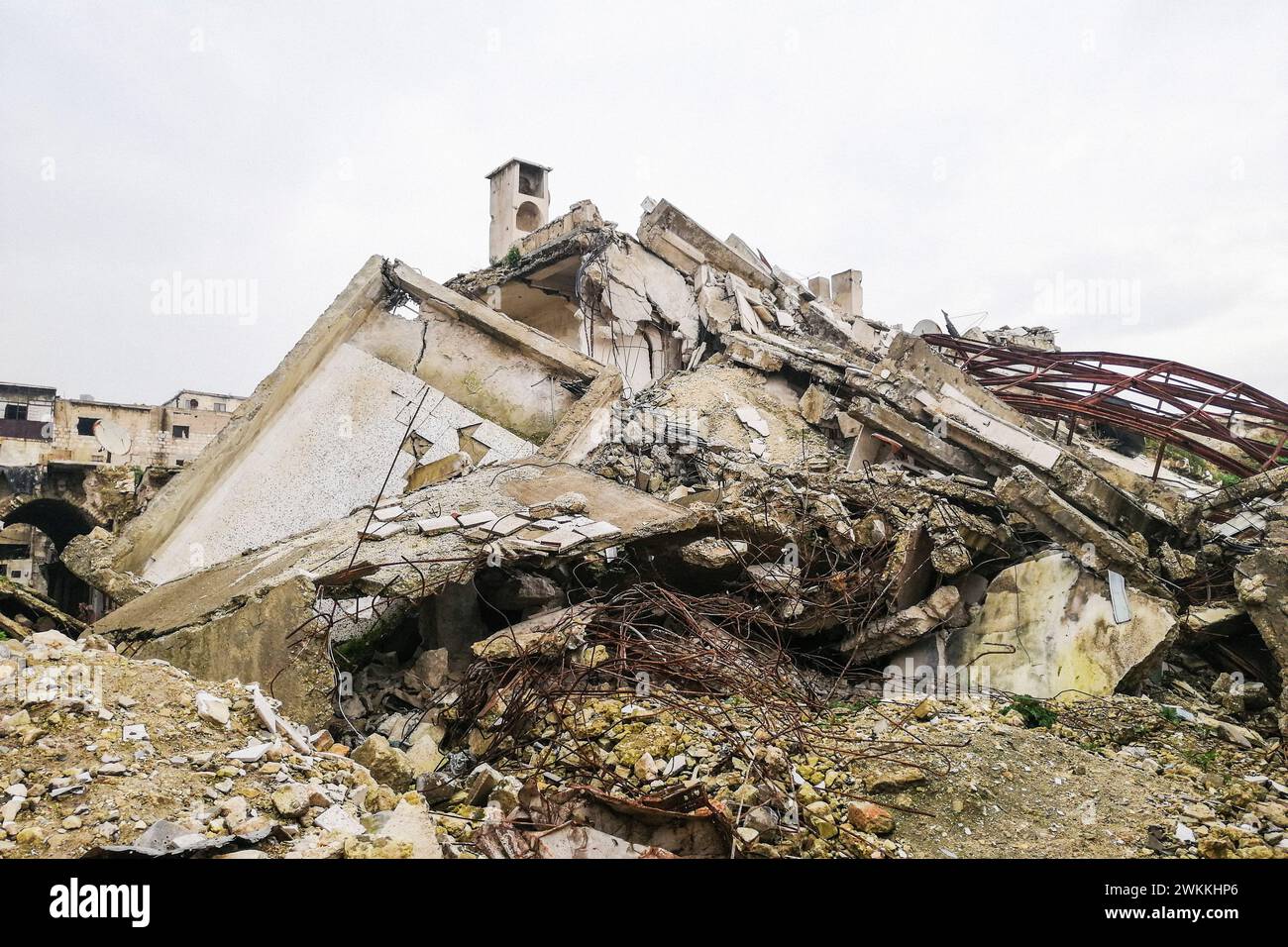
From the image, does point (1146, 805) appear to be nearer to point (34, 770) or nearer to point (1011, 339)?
point (34, 770)

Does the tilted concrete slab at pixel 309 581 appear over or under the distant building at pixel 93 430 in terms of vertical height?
under

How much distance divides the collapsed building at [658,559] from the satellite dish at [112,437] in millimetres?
19098

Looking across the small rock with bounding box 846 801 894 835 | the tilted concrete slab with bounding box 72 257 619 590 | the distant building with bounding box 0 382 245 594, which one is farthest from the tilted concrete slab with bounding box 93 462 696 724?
the distant building with bounding box 0 382 245 594

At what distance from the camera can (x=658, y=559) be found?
470 centimetres

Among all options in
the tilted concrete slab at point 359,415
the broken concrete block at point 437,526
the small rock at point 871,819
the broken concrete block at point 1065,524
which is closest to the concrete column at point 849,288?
the tilted concrete slab at point 359,415

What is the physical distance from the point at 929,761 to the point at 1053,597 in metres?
1.83

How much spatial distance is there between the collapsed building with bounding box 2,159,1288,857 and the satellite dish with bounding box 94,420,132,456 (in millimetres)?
19098

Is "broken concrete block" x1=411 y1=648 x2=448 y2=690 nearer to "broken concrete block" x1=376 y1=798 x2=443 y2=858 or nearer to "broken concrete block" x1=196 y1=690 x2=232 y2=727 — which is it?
"broken concrete block" x1=196 y1=690 x2=232 y2=727

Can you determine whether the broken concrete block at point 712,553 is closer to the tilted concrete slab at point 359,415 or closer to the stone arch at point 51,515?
the tilted concrete slab at point 359,415

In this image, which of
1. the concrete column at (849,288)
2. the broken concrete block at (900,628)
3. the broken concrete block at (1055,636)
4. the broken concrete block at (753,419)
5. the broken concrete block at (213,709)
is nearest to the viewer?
the broken concrete block at (213,709)

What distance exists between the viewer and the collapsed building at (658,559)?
3.57 meters

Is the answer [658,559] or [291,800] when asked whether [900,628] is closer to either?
[658,559]

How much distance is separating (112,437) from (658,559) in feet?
74.7
